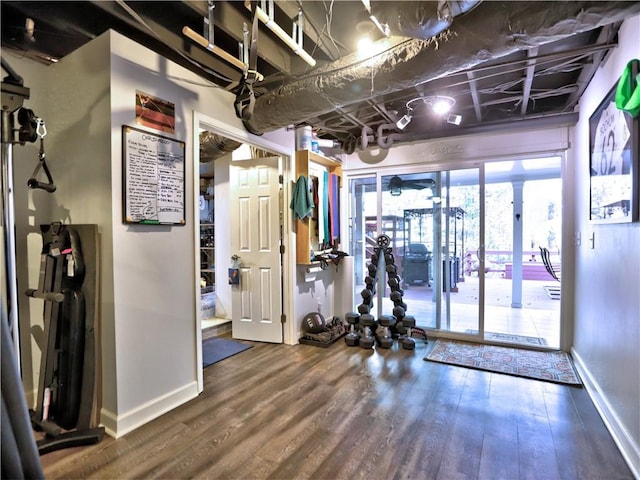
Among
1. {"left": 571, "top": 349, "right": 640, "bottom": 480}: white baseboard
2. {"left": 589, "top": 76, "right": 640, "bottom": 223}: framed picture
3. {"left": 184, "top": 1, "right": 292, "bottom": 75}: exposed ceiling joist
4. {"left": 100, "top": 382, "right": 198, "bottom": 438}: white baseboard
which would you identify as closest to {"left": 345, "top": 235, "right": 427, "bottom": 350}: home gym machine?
{"left": 571, "top": 349, "right": 640, "bottom": 480}: white baseboard

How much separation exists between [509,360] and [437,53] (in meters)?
2.95

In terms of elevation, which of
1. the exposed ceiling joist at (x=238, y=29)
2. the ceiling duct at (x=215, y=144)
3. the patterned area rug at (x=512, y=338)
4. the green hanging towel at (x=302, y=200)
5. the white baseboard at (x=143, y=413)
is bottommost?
the patterned area rug at (x=512, y=338)

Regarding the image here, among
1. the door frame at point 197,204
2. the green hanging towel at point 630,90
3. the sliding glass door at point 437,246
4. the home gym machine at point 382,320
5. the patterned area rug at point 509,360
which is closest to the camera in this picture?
the green hanging towel at point 630,90

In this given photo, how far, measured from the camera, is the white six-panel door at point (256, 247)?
12.5 feet

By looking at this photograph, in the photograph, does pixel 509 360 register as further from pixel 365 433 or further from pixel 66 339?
pixel 66 339

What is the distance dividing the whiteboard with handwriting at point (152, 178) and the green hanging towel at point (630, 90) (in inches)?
110

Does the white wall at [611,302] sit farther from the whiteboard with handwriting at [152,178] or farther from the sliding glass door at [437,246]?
the whiteboard with handwriting at [152,178]

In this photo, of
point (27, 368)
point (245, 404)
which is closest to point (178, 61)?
point (27, 368)

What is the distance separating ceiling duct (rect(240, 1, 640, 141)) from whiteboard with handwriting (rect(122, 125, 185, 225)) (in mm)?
874

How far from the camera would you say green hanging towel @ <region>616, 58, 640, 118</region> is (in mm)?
1736

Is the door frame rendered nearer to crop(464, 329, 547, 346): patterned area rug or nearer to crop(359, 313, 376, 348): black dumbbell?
crop(359, 313, 376, 348): black dumbbell

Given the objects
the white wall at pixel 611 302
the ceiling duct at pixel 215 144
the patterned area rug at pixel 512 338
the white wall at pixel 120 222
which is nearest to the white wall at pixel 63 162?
the white wall at pixel 120 222

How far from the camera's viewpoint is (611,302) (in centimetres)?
225

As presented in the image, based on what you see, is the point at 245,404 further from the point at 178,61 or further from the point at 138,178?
the point at 178,61
